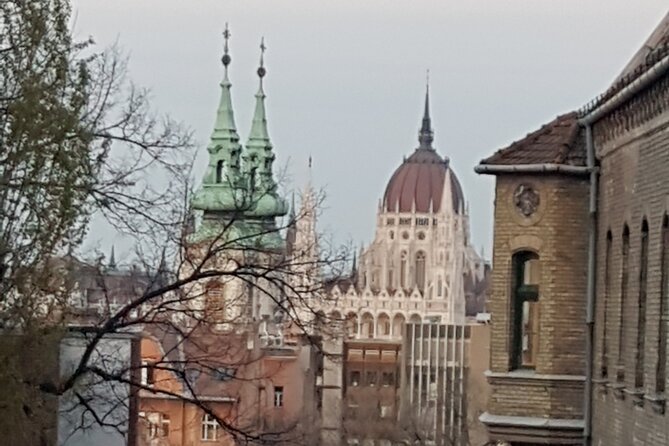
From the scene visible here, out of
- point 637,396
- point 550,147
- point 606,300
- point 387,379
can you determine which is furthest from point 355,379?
point 637,396

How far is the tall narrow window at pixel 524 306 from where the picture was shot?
25.5 meters

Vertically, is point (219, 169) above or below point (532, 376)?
above

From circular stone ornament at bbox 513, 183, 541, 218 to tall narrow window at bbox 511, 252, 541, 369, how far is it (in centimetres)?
46

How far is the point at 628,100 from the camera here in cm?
2172

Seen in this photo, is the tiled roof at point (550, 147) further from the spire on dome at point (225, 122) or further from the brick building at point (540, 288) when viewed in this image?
the spire on dome at point (225, 122)

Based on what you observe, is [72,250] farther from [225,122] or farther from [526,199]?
[225,122]

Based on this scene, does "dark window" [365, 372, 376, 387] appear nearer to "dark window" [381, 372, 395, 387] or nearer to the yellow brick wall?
"dark window" [381, 372, 395, 387]

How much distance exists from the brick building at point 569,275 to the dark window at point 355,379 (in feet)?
294

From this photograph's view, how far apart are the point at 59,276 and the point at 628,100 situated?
5.72 metres

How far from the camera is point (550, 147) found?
84.1 feet

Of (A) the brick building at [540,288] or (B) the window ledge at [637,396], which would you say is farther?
(A) the brick building at [540,288]

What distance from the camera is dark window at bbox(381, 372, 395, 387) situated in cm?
12350

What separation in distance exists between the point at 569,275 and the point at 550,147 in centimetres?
150

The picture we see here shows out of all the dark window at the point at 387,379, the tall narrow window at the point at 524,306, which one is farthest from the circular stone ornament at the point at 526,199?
the dark window at the point at 387,379
